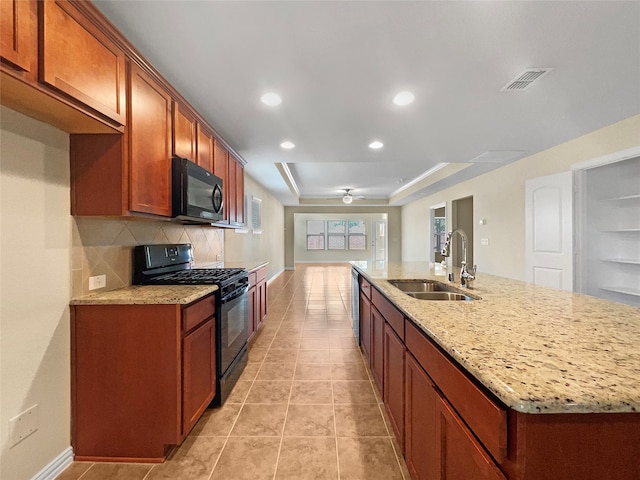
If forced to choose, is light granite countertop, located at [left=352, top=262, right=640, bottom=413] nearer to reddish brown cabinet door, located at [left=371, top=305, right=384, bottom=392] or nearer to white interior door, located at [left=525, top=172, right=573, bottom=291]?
reddish brown cabinet door, located at [left=371, top=305, right=384, bottom=392]

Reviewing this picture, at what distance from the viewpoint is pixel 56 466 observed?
1.54 metres

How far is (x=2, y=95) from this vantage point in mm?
1197

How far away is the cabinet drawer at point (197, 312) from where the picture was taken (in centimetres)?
171

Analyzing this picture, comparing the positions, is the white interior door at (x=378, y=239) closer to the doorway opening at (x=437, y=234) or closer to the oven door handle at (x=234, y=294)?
the doorway opening at (x=437, y=234)

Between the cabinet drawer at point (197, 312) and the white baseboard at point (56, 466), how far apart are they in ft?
2.94

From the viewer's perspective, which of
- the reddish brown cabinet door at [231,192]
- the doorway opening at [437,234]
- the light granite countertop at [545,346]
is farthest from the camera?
the doorway opening at [437,234]

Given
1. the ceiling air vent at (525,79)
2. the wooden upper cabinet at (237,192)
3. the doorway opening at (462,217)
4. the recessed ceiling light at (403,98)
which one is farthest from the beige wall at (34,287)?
the doorway opening at (462,217)

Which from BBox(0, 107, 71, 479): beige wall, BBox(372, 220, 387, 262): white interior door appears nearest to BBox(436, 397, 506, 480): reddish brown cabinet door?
BBox(0, 107, 71, 479): beige wall

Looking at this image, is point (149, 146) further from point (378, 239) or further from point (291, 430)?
point (378, 239)

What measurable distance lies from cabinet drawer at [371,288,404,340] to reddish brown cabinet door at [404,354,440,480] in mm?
180

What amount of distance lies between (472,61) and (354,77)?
0.77 metres

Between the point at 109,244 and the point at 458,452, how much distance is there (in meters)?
2.18

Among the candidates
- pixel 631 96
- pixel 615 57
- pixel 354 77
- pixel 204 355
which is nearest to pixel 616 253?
pixel 631 96

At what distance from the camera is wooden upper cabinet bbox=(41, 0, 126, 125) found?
118 centimetres
